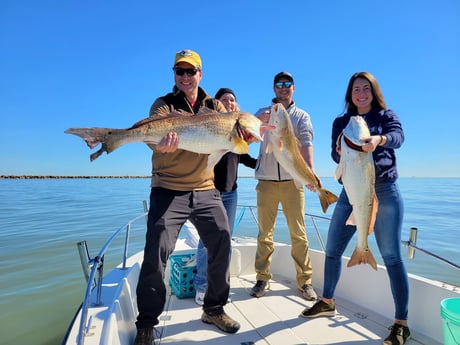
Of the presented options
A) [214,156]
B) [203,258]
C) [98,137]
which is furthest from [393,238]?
[98,137]

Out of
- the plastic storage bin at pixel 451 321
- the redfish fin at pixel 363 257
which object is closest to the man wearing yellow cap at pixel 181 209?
the redfish fin at pixel 363 257

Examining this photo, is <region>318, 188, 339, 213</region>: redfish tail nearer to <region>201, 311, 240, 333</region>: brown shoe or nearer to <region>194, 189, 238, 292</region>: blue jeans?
<region>194, 189, 238, 292</region>: blue jeans

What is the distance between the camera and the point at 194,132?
275cm

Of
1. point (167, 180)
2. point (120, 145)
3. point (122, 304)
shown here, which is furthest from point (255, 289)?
point (120, 145)

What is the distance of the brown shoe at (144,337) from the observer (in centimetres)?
258

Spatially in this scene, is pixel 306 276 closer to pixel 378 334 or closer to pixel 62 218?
pixel 378 334

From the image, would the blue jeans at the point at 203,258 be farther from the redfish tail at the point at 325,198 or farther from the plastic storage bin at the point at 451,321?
the plastic storage bin at the point at 451,321

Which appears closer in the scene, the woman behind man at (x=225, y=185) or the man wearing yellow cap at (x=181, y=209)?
the man wearing yellow cap at (x=181, y=209)

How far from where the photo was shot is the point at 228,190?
12.0ft

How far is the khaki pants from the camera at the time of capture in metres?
3.99

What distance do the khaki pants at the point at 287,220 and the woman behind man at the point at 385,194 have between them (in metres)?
0.87

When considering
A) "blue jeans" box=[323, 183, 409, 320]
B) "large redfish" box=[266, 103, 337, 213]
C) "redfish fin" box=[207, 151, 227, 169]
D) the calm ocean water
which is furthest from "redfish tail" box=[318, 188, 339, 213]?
the calm ocean water

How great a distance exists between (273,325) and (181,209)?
164 centimetres

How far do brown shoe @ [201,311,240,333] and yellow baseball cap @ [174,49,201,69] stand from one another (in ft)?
8.61
